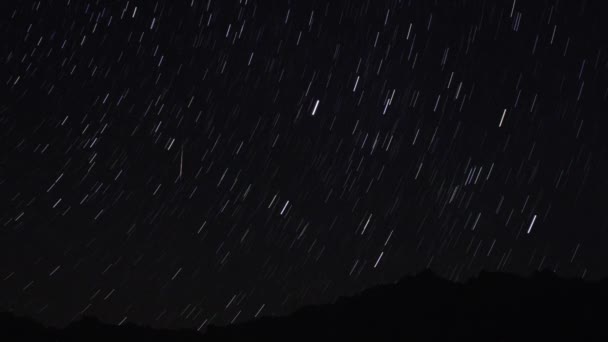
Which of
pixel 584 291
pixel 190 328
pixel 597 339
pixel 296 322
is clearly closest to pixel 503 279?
pixel 584 291

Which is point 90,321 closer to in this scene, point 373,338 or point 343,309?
point 343,309

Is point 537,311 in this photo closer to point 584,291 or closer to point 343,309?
point 584,291

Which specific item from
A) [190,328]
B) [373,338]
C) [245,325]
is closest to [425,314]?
[373,338]

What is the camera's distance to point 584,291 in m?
24.5

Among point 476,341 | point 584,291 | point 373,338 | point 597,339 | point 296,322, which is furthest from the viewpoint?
point 296,322

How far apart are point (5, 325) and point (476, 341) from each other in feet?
81.3

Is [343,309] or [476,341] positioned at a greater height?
[476,341]

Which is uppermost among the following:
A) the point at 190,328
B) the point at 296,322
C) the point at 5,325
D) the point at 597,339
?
the point at 597,339

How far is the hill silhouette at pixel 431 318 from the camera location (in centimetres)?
2247

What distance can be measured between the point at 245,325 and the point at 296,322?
311 centimetres

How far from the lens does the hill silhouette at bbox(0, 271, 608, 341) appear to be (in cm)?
2247

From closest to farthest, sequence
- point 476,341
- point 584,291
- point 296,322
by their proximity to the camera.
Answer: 1. point 476,341
2. point 584,291
3. point 296,322

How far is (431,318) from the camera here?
26.8m

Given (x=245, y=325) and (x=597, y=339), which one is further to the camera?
(x=245, y=325)
